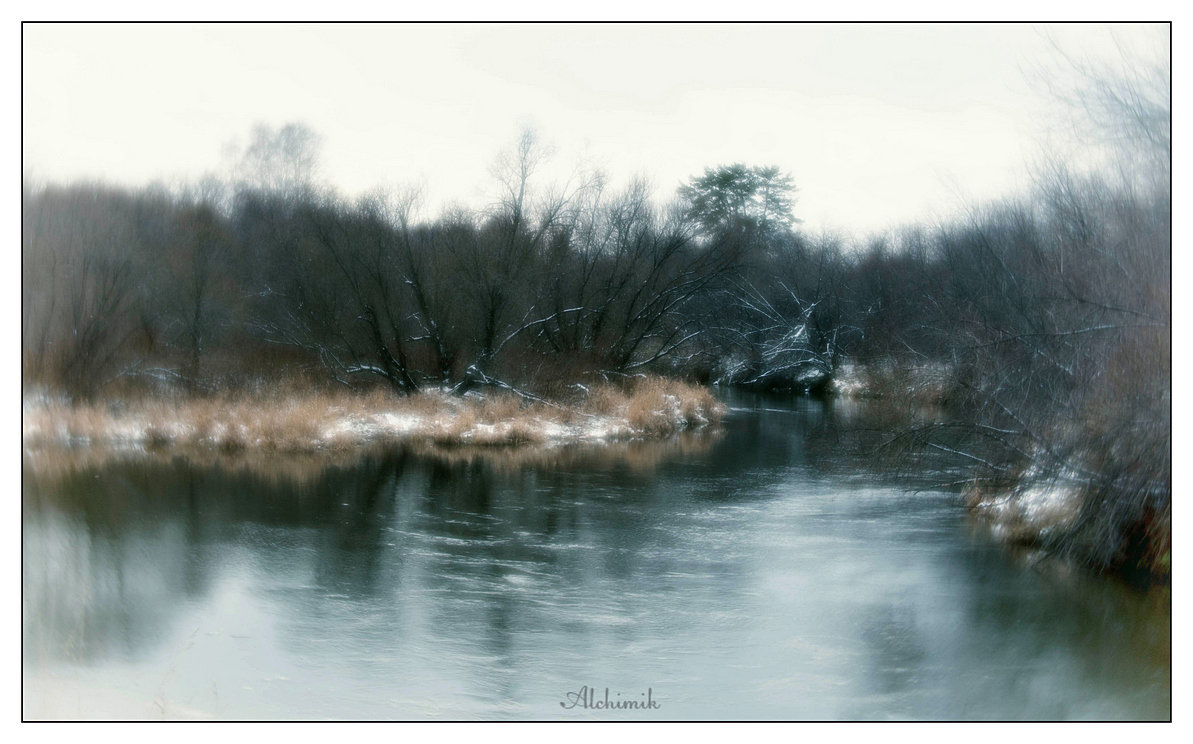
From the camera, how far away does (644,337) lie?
24641mm

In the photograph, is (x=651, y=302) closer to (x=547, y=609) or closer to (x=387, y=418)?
(x=387, y=418)

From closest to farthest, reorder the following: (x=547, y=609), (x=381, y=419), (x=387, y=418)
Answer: (x=547, y=609) → (x=381, y=419) → (x=387, y=418)

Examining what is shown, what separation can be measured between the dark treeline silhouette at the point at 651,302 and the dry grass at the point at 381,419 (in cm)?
60

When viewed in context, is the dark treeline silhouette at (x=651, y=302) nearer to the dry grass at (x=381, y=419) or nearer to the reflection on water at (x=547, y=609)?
the dry grass at (x=381, y=419)

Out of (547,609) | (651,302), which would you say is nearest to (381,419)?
(651,302)

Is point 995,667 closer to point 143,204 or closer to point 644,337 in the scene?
point 143,204

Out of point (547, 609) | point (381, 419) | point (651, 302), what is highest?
point (651, 302)

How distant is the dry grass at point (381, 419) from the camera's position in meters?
15.0

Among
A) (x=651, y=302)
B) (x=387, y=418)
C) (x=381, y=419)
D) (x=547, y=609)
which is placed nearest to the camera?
(x=547, y=609)

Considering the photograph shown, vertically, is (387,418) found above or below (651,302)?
below

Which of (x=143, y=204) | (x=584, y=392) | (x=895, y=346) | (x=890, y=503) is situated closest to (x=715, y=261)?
(x=584, y=392)

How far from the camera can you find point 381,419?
1855 centimetres

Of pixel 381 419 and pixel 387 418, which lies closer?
pixel 381 419

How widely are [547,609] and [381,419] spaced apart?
447 inches
